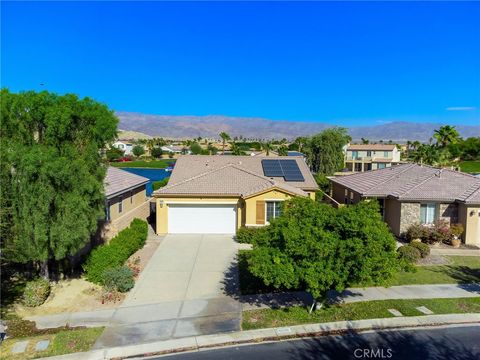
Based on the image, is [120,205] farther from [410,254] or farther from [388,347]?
[388,347]

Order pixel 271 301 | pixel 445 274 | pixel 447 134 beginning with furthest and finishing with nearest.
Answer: pixel 447 134, pixel 445 274, pixel 271 301

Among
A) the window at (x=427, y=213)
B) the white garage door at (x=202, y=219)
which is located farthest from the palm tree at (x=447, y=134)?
the white garage door at (x=202, y=219)

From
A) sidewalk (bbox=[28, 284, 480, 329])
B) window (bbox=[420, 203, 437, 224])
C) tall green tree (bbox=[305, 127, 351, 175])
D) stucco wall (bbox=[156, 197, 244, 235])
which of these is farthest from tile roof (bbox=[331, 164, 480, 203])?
tall green tree (bbox=[305, 127, 351, 175])

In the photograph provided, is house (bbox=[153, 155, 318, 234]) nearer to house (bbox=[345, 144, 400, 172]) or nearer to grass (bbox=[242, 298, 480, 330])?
grass (bbox=[242, 298, 480, 330])

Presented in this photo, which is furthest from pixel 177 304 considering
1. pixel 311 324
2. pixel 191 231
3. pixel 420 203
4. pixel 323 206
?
pixel 420 203

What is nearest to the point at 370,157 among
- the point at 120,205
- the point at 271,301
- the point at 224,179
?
the point at 224,179
